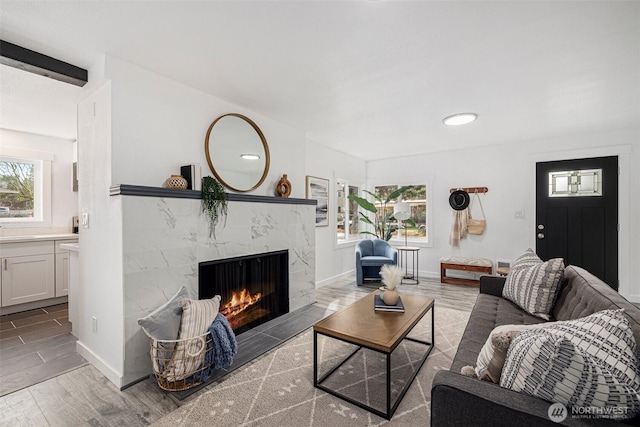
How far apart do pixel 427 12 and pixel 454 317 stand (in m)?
3.20

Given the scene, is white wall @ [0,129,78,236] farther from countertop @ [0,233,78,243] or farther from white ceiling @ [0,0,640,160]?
white ceiling @ [0,0,640,160]

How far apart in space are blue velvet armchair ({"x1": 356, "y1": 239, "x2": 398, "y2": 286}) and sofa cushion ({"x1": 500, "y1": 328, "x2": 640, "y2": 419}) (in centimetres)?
392

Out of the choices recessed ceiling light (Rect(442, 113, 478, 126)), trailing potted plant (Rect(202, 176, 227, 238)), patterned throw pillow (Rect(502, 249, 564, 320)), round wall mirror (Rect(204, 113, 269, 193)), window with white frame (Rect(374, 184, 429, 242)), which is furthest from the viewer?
window with white frame (Rect(374, 184, 429, 242))

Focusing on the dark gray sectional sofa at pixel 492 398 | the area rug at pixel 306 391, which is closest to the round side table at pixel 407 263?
the area rug at pixel 306 391

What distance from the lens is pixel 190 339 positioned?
2076 mm

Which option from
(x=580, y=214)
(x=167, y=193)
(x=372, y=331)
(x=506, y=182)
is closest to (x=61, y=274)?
(x=167, y=193)

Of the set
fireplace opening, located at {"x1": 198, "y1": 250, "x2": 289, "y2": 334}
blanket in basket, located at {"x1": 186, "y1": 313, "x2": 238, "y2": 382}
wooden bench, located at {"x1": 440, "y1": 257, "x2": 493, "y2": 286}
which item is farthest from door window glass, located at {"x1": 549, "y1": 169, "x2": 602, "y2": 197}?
blanket in basket, located at {"x1": 186, "y1": 313, "x2": 238, "y2": 382}

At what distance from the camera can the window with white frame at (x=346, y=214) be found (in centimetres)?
566

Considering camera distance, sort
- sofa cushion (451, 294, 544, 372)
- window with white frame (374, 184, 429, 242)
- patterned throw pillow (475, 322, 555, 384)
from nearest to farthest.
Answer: patterned throw pillow (475, 322, 555, 384) → sofa cushion (451, 294, 544, 372) → window with white frame (374, 184, 429, 242)

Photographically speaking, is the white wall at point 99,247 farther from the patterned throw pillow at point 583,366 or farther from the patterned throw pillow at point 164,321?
the patterned throw pillow at point 583,366

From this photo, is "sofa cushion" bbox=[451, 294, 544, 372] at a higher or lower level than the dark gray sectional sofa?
lower

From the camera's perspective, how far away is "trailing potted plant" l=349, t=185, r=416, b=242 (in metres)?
5.55

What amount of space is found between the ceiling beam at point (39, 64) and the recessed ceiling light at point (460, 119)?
12.4 feet

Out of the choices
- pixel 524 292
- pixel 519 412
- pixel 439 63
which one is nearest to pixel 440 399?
pixel 519 412
